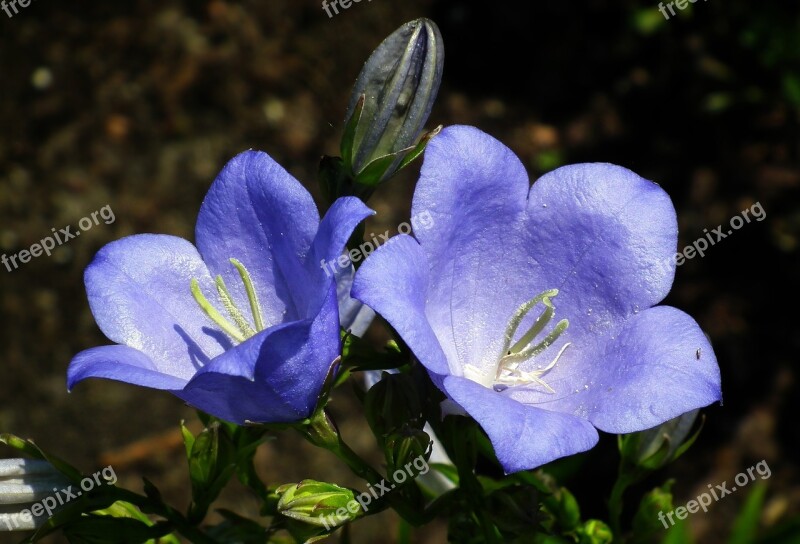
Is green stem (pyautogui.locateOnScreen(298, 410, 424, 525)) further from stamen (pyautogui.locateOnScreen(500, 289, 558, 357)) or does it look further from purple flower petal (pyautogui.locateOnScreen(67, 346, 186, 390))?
stamen (pyautogui.locateOnScreen(500, 289, 558, 357))

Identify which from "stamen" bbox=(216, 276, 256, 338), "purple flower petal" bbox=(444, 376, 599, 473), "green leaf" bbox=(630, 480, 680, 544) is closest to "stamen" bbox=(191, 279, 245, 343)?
"stamen" bbox=(216, 276, 256, 338)

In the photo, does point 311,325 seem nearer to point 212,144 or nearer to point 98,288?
point 98,288

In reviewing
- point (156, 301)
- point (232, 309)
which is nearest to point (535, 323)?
point (232, 309)

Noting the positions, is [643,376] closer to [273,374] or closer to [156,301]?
[273,374]

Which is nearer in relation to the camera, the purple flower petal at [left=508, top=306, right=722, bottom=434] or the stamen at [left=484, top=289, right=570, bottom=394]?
the purple flower petal at [left=508, top=306, right=722, bottom=434]

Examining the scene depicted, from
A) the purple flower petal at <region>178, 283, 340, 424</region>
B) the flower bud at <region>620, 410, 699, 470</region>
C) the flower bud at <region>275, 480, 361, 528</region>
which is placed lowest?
the flower bud at <region>620, 410, 699, 470</region>

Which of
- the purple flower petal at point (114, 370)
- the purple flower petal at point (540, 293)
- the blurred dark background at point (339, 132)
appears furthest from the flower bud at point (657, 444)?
the blurred dark background at point (339, 132)

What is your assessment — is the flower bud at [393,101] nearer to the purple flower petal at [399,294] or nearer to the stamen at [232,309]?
the stamen at [232,309]
